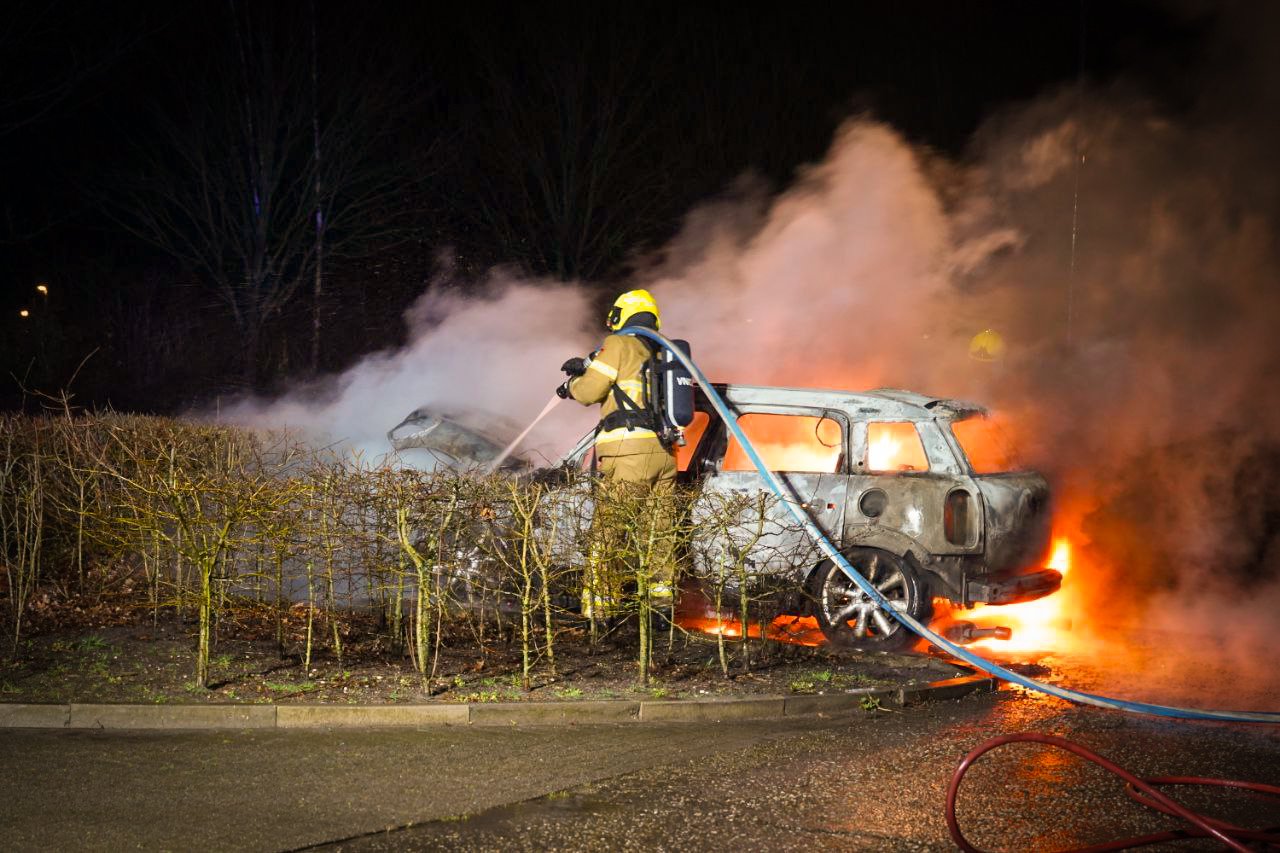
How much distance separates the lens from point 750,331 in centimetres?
1365

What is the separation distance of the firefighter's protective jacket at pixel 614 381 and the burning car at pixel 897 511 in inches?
18.3

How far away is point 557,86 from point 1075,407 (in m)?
16.9

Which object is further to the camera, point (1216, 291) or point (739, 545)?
point (1216, 291)

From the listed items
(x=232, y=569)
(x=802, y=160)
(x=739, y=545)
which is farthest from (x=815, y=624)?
(x=802, y=160)

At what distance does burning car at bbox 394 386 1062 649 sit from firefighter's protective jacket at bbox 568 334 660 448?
46cm

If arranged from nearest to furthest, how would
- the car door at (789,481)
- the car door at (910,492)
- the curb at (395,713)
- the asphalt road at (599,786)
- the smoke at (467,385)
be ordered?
1. the asphalt road at (599,786)
2. the curb at (395,713)
3. the car door at (910,492)
4. the car door at (789,481)
5. the smoke at (467,385)

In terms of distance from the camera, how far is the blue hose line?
21.5 ft

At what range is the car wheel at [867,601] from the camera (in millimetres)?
8117

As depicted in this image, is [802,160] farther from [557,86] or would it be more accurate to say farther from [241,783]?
[241,783]

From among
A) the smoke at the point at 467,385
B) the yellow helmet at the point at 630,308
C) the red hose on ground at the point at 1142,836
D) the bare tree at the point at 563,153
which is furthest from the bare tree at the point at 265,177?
the red hose on ground at the point at 1142,836

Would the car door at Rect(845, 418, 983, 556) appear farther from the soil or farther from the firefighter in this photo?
the firefighter

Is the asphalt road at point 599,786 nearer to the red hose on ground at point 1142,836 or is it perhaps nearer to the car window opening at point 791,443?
the red hose on ground at point 1142,836

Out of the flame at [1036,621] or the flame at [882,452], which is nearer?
the flame at [882,452]

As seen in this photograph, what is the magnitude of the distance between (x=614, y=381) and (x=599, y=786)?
12.5 ft
